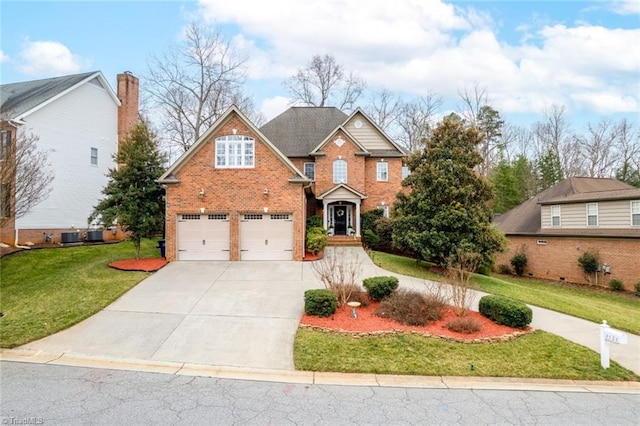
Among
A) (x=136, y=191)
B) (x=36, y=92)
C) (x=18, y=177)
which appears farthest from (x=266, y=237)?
(x=36, y=92)

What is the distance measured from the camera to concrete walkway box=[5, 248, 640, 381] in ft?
22.9

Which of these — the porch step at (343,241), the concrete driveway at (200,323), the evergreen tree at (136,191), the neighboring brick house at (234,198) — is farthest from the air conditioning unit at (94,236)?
the porch step at (343,241)

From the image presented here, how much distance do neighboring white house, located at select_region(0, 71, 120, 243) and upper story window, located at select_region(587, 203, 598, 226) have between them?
87.2 feet

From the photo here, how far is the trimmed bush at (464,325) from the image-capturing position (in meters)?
8.13

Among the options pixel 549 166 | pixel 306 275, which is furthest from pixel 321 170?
pixel 549 166

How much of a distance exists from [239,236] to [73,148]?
12.4m

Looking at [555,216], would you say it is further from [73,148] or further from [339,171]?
[73,148]

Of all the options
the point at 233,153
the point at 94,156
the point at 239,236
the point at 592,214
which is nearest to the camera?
the point at 239,236

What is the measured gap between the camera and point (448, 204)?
616 inches

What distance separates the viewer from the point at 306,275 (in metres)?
13.4

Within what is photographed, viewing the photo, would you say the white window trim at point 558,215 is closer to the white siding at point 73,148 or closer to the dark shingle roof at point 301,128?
the dark shingle roof at point 301,128

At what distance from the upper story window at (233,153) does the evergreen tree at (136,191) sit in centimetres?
273

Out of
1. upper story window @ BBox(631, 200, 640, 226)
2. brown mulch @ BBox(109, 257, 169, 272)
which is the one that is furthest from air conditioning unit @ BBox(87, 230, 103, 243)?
upper story window @ BBox(631, 200, 640, 226)

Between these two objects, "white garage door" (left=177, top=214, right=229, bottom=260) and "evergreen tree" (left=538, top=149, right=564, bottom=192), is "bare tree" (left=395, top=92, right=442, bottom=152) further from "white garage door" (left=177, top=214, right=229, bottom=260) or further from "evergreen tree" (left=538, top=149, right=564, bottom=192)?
"white garage door" (left=177, top=214, right=229, bottom=260)
